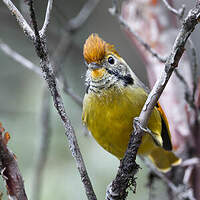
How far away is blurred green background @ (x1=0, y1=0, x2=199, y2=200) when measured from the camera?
4605 mm

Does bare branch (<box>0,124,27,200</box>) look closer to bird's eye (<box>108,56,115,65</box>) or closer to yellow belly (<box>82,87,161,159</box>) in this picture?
yellow belly (<box>82,87,161,159</box>)

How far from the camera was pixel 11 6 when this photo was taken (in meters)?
1.97

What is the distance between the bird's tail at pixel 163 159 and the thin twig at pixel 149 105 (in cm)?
136

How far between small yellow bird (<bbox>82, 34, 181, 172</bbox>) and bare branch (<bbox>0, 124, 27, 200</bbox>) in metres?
1.07

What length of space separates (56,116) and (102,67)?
8.45 feet

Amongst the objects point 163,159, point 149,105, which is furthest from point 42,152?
point 149,105

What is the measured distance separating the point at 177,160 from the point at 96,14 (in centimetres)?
391

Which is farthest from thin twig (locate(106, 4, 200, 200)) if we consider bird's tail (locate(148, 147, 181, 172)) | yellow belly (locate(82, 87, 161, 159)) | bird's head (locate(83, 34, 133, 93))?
bird's tail (locate(148, 147, 181, 172))

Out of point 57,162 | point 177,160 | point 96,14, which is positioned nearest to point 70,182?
point 57,162

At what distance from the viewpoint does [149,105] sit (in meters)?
2.04

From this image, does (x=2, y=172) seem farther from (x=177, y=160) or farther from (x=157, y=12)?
(x=157, y=12)

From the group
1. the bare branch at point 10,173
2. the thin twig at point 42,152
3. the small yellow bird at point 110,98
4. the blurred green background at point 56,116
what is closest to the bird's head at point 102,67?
the small yellow bird at point 110,98

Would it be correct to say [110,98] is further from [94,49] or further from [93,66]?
[94,49]

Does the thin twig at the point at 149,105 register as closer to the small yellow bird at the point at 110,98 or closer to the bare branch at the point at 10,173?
the small yellow bird at the point at 110,98
